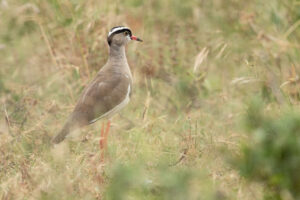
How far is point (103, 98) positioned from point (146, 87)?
4.95 ft

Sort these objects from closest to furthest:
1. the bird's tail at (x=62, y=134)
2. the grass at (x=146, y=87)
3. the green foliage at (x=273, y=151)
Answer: the green foliage at (x=273, y=151)
the grass at (x=146, y=87)
the bird's tail at (x=62, y=134)

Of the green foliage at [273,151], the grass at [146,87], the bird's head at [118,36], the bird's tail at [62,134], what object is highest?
the green foliage at [273,151]

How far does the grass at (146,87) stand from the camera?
4703 mm

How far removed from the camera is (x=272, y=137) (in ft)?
11.9

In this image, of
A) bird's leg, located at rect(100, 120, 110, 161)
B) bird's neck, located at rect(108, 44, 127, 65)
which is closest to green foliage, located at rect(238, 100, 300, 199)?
bird's leg, located at rect(100, 120, 110, 161)

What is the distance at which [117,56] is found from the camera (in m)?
6.38

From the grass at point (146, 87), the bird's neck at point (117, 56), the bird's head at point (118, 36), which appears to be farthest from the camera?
the bird's head at point (118, 36)

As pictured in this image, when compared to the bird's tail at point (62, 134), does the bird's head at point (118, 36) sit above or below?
above

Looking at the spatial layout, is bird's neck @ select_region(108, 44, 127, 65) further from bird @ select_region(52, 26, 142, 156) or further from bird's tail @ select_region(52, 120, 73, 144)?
bird's tail @ select_region(52, 120, 73, 144)

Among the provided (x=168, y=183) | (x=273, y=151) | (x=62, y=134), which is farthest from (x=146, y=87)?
(x=168, y=183)

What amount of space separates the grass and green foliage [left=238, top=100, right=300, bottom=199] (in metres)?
0.21

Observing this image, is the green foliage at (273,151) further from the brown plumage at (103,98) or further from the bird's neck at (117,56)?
the bird's neck at (117,56)

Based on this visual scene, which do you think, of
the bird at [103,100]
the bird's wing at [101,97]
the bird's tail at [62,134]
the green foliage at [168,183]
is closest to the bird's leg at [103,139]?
the bird at [103,100]

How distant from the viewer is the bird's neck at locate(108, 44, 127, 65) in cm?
632
